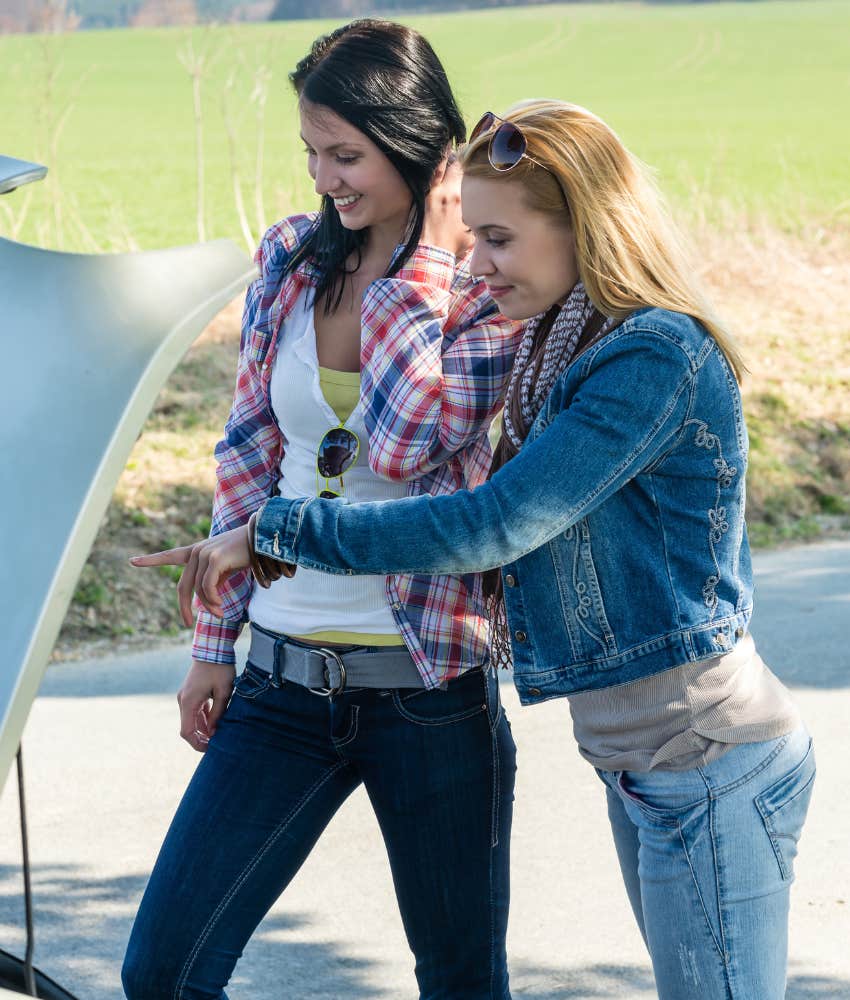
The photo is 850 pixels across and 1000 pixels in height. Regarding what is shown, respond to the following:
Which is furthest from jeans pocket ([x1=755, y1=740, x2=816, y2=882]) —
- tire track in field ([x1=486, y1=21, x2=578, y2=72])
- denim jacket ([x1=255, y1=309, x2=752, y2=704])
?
tire track in field ([x1=486, y1=21, x2=578, y2=72])

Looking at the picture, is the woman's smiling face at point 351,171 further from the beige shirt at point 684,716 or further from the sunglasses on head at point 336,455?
the beige shirt at point 684,716

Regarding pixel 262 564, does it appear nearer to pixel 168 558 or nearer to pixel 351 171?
pixel 168 558

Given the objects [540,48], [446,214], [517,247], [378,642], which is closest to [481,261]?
[517,247]

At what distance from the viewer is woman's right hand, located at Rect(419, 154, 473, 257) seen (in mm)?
2279

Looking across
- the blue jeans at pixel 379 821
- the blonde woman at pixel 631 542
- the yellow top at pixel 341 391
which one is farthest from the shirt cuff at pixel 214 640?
the blonde woman at pixel 631 542

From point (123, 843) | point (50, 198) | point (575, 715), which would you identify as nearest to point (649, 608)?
point (575, 715)

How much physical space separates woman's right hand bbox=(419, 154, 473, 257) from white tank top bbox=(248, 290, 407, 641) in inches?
9.3

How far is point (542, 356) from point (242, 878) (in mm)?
902

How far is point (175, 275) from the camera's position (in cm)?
142

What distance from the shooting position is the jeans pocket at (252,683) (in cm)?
224

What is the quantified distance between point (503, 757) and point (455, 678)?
5.9 inches

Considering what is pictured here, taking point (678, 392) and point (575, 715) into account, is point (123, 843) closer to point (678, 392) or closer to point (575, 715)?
point (575, 715)

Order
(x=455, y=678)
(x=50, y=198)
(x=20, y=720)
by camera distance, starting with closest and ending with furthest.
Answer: (x=20, y=720), (x=455, y=678), (x=50, y=198)

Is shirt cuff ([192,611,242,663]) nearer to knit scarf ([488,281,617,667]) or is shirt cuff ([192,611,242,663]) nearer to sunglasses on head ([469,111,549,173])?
knit scarf ([488,281,617,667])
